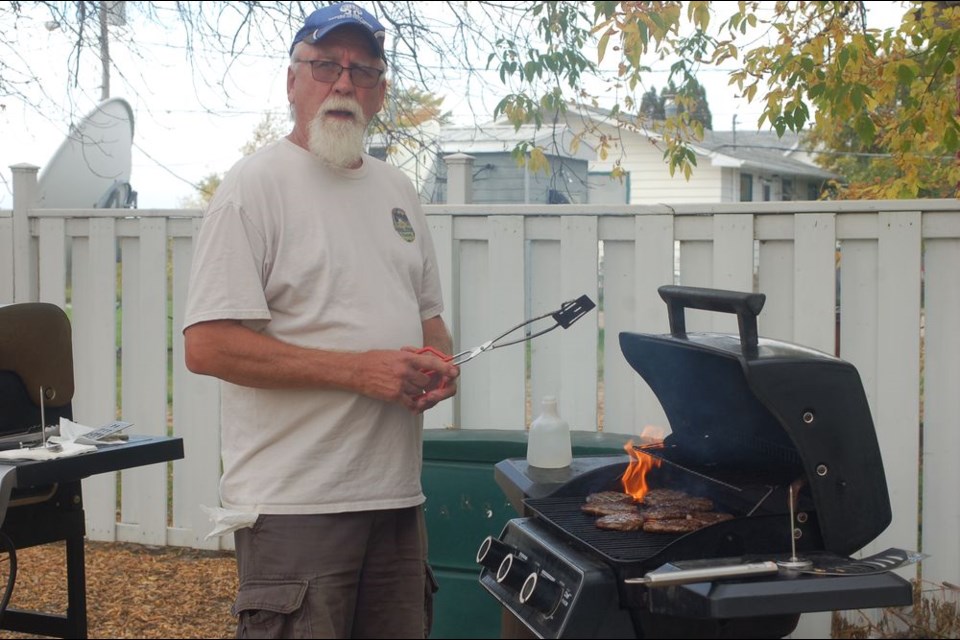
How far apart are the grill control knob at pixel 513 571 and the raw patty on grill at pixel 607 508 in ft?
0.74

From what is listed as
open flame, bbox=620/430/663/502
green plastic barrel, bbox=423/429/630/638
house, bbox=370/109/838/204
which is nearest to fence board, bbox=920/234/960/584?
green plastic barrel, bbox=423/429/630/638

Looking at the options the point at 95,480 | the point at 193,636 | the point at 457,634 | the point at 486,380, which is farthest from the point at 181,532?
the point at 457,634

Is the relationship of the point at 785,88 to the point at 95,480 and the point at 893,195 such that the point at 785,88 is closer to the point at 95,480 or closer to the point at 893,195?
the point at 893,195

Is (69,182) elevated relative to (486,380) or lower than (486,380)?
elevated

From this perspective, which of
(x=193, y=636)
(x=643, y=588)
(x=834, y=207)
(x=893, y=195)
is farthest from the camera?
(x=893, y=195)

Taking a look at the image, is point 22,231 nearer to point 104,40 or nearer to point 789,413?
point 104,40

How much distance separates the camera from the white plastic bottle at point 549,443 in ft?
9.30

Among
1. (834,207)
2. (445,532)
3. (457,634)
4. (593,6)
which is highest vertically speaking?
(593,6)

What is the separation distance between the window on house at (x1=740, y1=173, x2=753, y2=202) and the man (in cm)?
2381

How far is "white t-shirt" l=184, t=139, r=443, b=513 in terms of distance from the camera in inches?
86.1

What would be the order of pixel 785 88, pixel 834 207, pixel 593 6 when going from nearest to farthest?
pixel 834 207
pixel 785 88
pixel 593 6

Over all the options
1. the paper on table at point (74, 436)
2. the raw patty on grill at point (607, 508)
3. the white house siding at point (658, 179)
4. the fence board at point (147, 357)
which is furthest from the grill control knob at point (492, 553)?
the white house siding at point (658, 179)

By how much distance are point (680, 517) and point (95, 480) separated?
381 cm

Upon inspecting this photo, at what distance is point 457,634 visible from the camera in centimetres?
337
